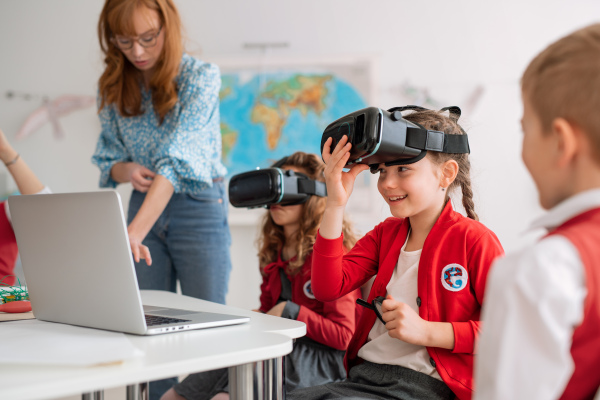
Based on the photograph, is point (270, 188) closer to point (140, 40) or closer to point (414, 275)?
point (414, 275)

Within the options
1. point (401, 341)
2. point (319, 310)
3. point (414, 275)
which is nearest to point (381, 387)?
point (401, 341)

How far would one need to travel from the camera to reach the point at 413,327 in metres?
1.05

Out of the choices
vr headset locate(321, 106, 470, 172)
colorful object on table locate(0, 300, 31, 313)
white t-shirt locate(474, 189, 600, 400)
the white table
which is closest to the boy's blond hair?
white t-shirt locate(474, 189, 600, 400)

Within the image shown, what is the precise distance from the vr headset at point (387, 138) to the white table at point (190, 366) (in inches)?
14.9

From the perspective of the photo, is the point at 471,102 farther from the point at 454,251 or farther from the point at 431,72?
the point at 454,251

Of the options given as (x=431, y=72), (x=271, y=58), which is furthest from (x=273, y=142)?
(x=431, y=72)

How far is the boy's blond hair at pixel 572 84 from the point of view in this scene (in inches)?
26.0

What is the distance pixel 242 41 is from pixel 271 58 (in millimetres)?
217

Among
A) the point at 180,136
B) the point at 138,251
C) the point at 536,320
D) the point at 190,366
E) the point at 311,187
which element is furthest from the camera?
the point at 180,136

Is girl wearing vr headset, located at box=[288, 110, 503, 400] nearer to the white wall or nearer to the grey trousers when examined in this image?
the grey trousers

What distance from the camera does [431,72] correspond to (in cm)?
338

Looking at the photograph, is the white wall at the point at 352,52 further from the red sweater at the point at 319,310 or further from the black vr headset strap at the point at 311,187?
the black vr headset strap at the point at 311,187

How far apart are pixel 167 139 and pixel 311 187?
50 centimetres

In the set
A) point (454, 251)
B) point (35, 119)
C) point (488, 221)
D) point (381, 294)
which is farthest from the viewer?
point (35, 119)
